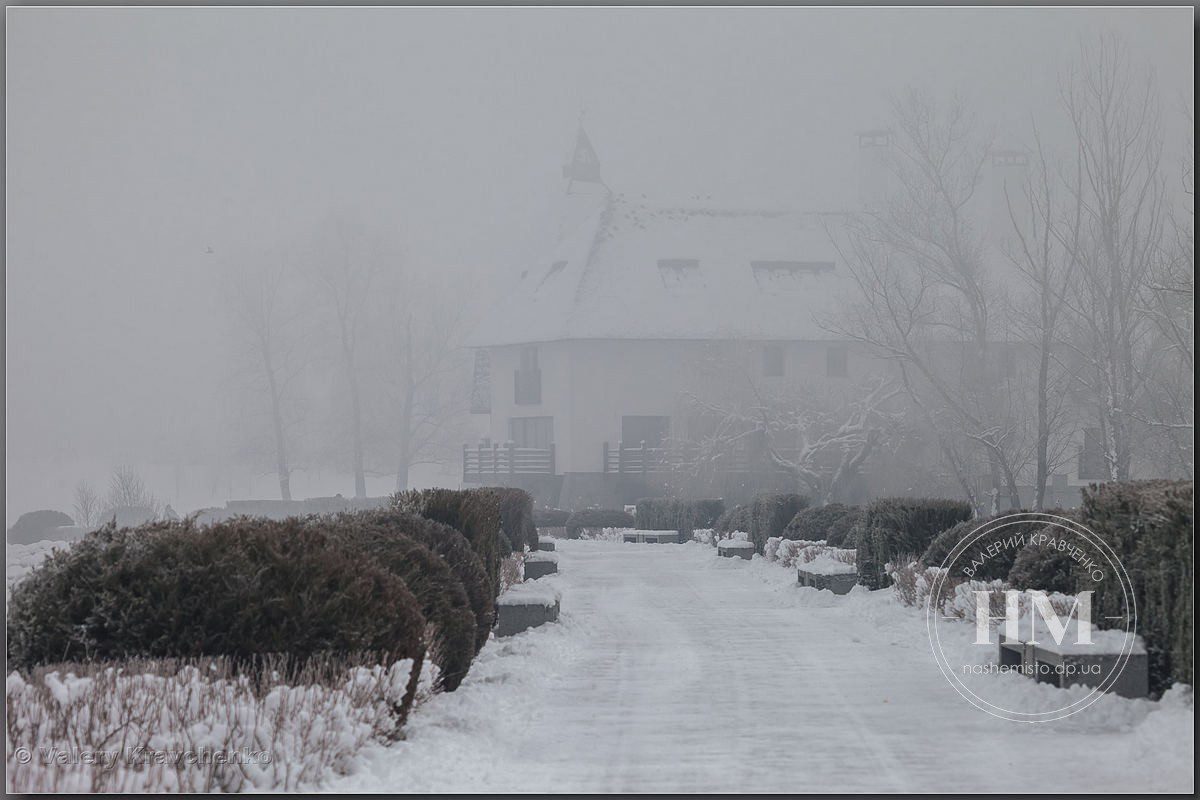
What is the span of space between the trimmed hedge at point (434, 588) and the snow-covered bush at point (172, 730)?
2171 millimetres

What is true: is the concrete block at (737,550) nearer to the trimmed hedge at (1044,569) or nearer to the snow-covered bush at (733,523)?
the snow-covered bush at (733,523)

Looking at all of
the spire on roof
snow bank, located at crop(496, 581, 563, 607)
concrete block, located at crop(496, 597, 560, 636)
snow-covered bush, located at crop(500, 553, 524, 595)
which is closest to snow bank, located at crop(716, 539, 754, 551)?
snow-covered bush, located at crop(500, 553, 524, 595)

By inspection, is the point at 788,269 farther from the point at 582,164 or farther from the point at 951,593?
the point at 951,593

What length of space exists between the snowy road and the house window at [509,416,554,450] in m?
36.7

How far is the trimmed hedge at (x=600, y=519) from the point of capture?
39.5 meters

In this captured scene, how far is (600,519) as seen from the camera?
40.0m

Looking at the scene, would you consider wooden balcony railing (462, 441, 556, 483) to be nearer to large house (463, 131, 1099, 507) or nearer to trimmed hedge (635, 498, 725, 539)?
large house (463, 131, 1099, 507)

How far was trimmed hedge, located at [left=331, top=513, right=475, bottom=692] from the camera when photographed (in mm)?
9445

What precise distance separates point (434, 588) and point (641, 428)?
39048 mm

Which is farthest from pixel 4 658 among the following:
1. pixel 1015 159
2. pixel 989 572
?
pixel 1015 159

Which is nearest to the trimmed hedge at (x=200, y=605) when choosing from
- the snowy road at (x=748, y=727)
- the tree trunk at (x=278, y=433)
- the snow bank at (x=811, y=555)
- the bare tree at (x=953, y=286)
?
the snowy road at (x=748, y=727)

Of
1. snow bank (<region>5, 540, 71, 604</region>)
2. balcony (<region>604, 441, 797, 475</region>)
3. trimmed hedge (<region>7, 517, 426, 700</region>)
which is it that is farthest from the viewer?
balcony (<region>604, 441, 797, 475</region>)

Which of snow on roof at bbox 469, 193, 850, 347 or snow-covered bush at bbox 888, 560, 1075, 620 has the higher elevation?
snow on roof at bbox 469, 193, 850, 347

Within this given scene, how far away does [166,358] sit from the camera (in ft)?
250
